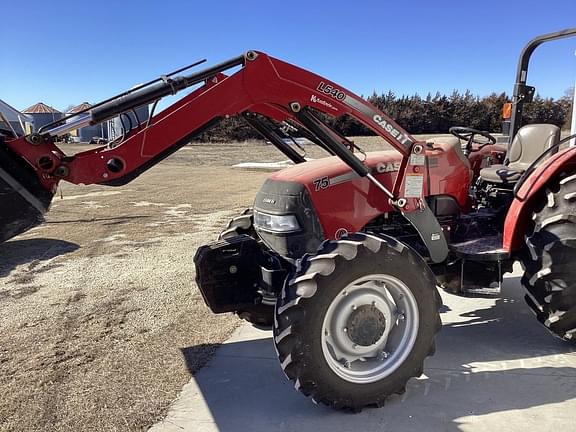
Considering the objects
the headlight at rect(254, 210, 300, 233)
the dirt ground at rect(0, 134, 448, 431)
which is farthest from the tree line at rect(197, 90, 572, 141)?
the headlight at rect(254, 210, 300, 233)

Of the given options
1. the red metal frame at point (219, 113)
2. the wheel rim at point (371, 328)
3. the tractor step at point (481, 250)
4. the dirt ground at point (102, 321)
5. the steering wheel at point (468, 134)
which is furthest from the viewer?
the steering wheel at point (468, 134)

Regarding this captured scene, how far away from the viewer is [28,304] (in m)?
4.94

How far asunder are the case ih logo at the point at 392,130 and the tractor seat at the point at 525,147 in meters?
1.42

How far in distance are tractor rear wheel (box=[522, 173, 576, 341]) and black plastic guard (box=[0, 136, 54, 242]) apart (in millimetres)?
3161

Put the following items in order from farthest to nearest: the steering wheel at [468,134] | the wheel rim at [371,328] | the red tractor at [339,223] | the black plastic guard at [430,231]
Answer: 1. the steering wheel at [468,134]
2. the black plastic guard at [430,231]
3. the wheel rim at [371,328]
4. the red tractor at [339,223]

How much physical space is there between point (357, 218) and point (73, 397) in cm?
219

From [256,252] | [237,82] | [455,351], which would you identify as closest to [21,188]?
[237,82]

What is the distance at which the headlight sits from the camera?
3.56 m

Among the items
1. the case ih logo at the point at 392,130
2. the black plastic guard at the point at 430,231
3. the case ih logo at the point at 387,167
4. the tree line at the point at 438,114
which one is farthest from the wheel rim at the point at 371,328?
the tree line at the point at 438,114

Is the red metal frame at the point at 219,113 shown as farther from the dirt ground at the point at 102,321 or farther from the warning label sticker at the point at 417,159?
the dirt ground at the point at 102,321

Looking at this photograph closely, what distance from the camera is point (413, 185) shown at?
3.59m

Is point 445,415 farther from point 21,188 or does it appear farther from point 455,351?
point 21,188

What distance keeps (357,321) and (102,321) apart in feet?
8.20

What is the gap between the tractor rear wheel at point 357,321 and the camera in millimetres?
2857
